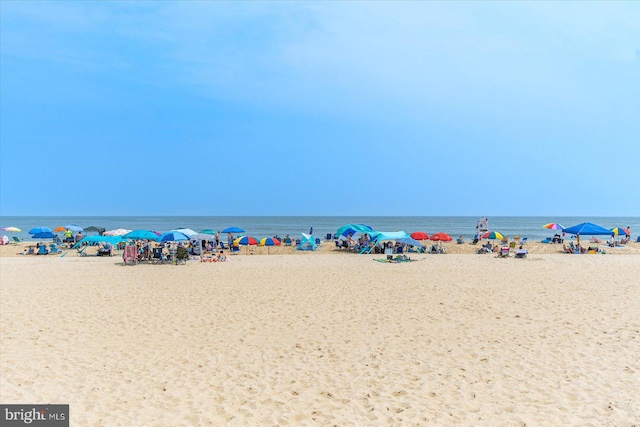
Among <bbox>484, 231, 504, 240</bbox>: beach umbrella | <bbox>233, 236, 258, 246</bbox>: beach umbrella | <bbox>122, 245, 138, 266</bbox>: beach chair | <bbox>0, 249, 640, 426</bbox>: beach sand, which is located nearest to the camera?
<bbox>0, 249, 640, 426</bbox>: beach sand

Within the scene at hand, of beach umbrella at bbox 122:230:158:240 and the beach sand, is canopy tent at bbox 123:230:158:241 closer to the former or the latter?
beach umbrella at bbox 122:230:158:240

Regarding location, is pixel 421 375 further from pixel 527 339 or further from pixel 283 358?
pixel 527 339

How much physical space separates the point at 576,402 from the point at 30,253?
29.6 m

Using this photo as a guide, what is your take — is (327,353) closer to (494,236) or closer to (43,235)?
(494,236)

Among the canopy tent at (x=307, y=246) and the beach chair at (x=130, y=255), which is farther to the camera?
the canopy tent at (x=307, y=246)

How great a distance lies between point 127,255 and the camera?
20.2 m

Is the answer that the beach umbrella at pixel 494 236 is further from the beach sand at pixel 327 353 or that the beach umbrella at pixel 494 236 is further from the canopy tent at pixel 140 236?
the canopy tent at pixel 140 236

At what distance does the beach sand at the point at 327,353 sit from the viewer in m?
5.17

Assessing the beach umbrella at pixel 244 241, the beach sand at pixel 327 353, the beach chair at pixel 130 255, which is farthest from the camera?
the beach umbrella at pixel 244 241

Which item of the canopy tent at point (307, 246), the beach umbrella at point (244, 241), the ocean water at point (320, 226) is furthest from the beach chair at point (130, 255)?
the ocean water at point (320, 226)

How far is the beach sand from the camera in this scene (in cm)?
517

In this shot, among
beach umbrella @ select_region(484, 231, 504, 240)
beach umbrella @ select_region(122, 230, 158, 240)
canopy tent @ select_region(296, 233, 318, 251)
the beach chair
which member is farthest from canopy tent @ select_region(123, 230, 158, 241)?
beach umbrella @ select_region(484, 231, 504, 240)

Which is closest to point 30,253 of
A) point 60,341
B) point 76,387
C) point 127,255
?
point 127,255

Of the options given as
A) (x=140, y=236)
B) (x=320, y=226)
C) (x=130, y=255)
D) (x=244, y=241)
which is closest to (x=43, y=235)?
(x=140, y=236)
